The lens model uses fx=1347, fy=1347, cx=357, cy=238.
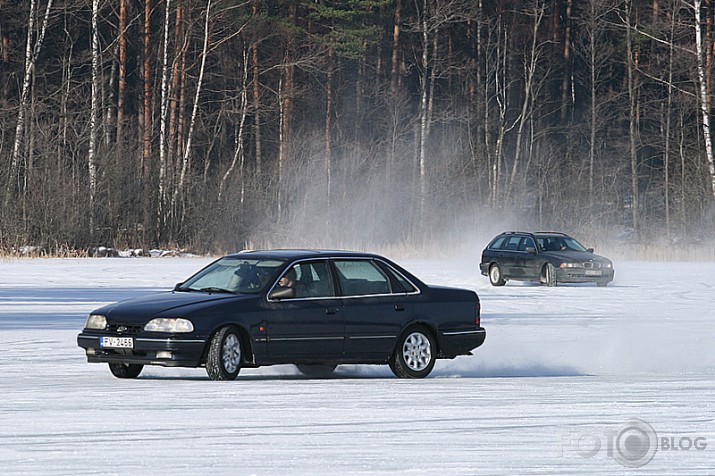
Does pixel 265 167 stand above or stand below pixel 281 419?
above

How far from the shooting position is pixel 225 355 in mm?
14133

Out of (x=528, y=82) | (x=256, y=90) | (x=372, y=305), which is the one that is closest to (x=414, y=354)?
(x=372, y=305)

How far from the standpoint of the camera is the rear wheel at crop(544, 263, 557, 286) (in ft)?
112

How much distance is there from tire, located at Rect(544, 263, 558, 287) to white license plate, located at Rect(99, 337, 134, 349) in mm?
21453

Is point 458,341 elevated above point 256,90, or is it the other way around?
point 256,90

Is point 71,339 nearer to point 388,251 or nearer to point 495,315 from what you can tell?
point 495,315

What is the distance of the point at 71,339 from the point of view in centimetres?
1902

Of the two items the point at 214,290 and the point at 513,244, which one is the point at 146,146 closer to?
the point at 513,244

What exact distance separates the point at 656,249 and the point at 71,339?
114 ft

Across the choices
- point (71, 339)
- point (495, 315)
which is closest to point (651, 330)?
point (495, 315)

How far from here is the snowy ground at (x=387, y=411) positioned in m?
9.21

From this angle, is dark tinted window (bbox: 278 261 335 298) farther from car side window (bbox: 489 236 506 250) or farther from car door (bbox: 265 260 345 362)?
car side window (bbox: 489 236 506 250)

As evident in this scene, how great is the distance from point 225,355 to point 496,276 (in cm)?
2174

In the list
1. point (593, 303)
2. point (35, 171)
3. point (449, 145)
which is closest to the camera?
point (593, 303)
